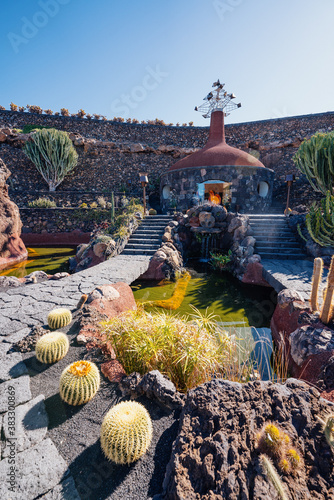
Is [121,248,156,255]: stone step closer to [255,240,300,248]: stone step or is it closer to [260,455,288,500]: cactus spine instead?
[255,240,300,248]: stone step

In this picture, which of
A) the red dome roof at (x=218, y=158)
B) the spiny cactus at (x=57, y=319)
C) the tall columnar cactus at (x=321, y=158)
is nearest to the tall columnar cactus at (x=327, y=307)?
the spiny cactus at (x=57, y=319)

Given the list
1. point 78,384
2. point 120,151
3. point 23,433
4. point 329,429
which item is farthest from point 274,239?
point 120,151

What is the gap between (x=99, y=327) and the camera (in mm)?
3678

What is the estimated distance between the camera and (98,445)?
191cm

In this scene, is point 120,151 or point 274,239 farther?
point 120,151

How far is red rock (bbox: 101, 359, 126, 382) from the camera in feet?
8.80

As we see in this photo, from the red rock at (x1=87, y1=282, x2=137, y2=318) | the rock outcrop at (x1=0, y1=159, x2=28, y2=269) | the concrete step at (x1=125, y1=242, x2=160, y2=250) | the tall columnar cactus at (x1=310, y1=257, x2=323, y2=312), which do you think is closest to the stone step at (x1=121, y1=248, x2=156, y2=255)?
the concrete step at (x1=125, y1=242, x2=160, y2=250)

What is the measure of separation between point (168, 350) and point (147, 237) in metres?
7.79

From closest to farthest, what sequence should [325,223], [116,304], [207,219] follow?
[116,304] → [325,223] → [207,219]

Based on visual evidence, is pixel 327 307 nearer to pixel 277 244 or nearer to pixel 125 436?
pixel 125 436

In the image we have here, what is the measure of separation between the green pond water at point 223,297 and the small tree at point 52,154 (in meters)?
16.6

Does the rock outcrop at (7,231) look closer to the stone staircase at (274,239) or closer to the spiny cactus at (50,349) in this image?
the spiny cactus at (50,349)

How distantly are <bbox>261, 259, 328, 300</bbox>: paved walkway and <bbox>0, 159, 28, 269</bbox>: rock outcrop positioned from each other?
36.1 feet

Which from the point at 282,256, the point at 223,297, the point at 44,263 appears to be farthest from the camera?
the point at 44,263
